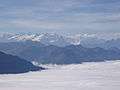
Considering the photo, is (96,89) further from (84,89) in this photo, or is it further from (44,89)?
(44,89)

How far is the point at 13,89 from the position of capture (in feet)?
297

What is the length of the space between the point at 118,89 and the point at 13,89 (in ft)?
83.5

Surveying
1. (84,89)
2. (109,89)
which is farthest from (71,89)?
(109,89)

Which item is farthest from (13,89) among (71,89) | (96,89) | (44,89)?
(96,89)

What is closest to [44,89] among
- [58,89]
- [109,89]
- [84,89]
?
[58,89]

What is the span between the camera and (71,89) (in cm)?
8900

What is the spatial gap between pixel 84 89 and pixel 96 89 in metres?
3.06

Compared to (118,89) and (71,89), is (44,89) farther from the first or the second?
(118,89)

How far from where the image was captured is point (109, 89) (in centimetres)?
8838

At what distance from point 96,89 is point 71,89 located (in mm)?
6161

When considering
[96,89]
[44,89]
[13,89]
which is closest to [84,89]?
[96,89]

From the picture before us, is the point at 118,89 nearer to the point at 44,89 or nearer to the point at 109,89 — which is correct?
the point at 109,89

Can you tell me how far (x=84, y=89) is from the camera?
292 feet

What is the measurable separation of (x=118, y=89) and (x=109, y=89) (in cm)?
251
